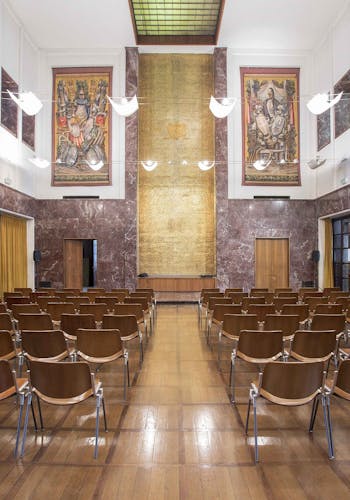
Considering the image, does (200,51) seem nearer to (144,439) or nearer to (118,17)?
(118,17)

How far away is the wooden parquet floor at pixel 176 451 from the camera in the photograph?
2672 mm

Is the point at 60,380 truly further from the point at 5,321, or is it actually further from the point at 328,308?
the point at 328,308

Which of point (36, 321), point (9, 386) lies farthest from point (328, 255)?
point (9, 386)

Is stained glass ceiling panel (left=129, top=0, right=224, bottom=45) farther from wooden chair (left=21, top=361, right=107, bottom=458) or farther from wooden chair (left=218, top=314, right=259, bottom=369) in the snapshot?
wooden chair (left=21, top=361, right=107, bottom=458)

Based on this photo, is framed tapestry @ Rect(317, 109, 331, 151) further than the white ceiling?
Yes

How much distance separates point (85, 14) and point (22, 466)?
14.7m

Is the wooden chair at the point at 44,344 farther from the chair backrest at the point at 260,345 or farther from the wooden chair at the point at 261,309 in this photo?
the wooden chair at the point at 261,309

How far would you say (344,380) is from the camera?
317 centimetres

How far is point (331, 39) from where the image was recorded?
13648 mm

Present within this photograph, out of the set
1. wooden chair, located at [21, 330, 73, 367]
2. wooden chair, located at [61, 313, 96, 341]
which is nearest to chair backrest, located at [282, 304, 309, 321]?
wooden chair, located at [61, 313, 96, 341]

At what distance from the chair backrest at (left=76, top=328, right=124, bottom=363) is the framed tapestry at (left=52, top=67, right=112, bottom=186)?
11546 millimetres

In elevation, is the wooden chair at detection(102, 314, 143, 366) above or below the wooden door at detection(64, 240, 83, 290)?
below

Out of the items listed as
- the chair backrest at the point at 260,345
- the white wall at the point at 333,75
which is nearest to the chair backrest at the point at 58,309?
the chair backrest at the point at 260,345

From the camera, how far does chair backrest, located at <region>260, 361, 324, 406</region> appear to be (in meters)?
3.05
